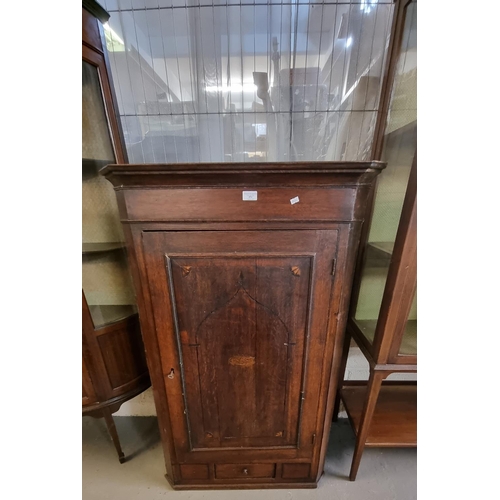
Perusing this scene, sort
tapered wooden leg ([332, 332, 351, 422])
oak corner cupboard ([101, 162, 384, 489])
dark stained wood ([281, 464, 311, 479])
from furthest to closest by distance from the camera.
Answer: tapered wooden leg ([332, 332, 351, 422])
dark stained wood ([281, 464, 311, 479])
oak corner cupboard ([101, 162, 384, 489])

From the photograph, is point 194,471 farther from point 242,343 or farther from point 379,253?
point 379,253

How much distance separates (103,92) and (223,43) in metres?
0.49

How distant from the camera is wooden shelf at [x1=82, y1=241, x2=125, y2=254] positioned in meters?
1.02

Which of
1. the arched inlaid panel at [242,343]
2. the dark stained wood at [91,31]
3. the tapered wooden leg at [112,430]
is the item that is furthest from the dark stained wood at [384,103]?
the tapered wooden leg at [112,430]

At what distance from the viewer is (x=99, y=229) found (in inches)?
41.4

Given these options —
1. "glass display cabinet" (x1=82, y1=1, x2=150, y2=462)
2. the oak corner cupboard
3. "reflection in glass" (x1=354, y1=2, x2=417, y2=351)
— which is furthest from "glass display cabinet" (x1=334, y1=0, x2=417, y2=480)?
"glass display cabinet" (x1=82, y1=1, x2=150, y2=462)

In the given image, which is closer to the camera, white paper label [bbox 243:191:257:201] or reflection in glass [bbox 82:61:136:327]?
white paper label [bbox 243:191:257:201]

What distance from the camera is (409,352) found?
0.90m

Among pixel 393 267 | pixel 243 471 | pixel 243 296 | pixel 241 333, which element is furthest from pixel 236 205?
pixel 243 471

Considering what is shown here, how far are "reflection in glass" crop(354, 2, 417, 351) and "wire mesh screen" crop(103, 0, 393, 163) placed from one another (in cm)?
8

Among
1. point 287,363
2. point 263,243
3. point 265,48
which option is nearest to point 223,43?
point 265,48

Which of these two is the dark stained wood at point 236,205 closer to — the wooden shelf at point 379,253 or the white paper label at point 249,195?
the white paper label at point 249,195

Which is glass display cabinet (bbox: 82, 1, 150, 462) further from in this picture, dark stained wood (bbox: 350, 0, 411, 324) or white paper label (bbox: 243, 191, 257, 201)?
dark stained wood (bbox: 350, 0, 411, 324)

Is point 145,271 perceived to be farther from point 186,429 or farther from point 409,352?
point 409,352
